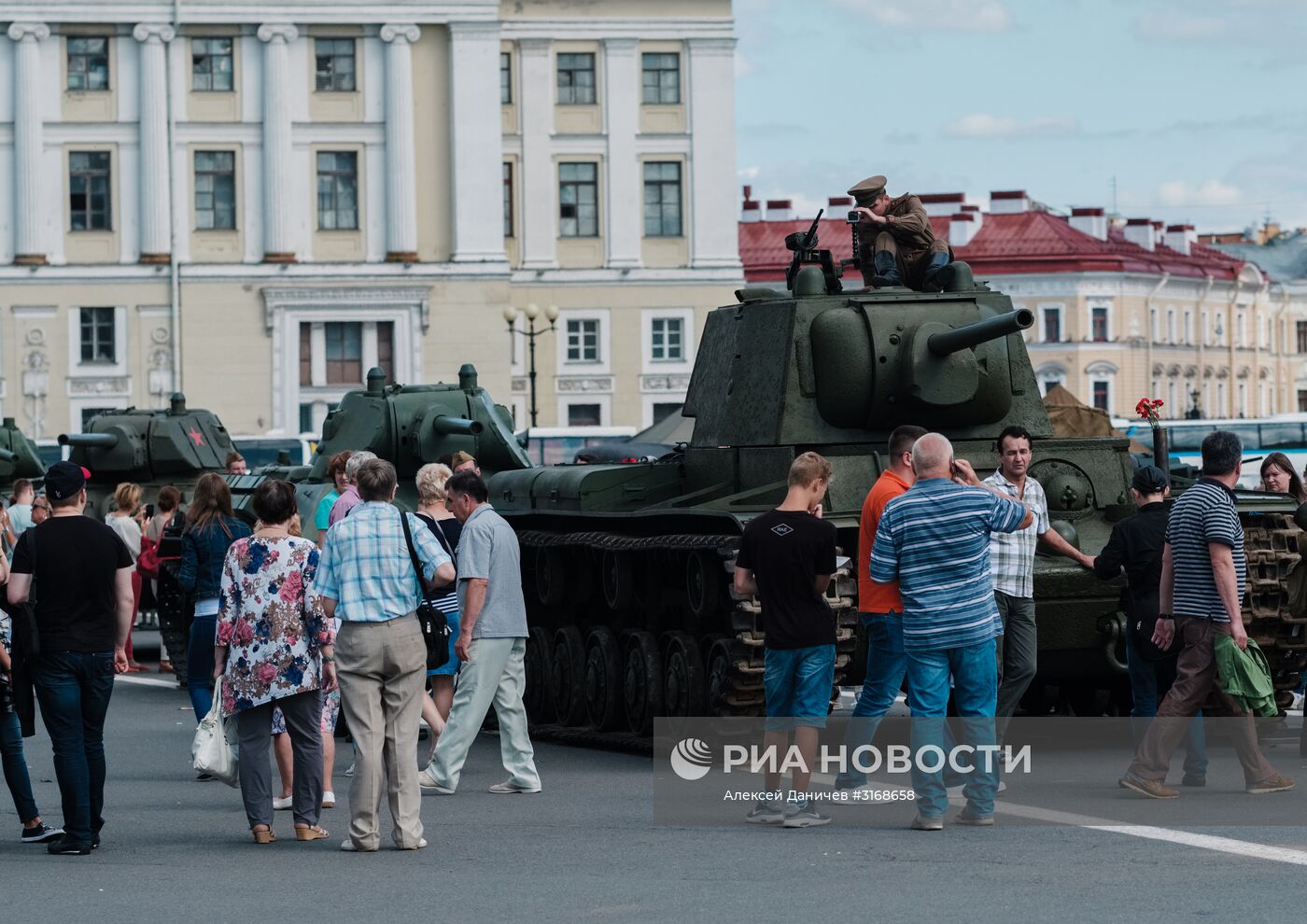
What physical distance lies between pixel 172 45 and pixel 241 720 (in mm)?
60151

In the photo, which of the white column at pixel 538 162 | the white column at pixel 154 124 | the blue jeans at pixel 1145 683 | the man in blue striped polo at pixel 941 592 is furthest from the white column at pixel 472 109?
the man in blue striped polo at pixel 941 592

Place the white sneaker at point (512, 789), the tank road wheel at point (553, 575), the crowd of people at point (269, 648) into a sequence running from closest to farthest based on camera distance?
the crowd of people at point (269, 648), the white sneaker at point (512, 789), the tank road wheel at point (553, 575)

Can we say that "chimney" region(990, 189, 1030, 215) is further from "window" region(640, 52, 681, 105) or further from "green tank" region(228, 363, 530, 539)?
"green tank" region(228, 363, 530, 539)

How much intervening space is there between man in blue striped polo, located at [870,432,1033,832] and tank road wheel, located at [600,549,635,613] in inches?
198

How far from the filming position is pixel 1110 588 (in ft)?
48.3

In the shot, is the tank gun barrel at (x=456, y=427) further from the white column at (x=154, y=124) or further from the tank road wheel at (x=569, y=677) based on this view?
the white column at (x=154, y=124)

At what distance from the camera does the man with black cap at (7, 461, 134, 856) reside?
11.1m

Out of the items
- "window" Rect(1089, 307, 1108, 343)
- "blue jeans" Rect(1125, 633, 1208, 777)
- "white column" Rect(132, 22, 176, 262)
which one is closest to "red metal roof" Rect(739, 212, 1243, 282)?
"window" Rect(1089, 307, 1108, 343)

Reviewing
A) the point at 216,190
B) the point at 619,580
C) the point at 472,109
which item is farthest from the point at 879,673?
the point at 216,190

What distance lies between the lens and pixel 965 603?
35.8 ft

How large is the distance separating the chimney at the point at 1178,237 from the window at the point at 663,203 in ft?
126

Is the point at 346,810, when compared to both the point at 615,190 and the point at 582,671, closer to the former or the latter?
the point at 582,671

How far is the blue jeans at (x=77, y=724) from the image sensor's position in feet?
36.4

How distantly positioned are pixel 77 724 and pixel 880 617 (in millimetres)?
3698
